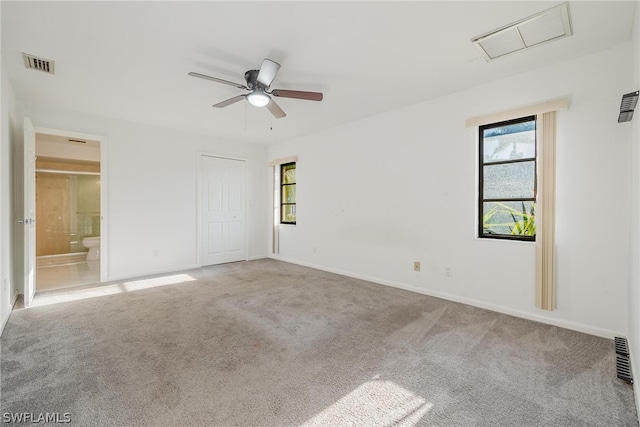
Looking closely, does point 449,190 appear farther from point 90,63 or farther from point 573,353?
point 90,63

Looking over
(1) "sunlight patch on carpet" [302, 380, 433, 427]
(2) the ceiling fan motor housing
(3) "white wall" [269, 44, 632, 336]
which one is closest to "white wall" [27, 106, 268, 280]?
(3) "white wall" [269, 44, 632, 336]

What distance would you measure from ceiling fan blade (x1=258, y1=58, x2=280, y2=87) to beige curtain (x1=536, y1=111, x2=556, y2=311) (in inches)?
102

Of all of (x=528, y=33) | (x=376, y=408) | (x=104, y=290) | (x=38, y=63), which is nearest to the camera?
(x=376, y=408)

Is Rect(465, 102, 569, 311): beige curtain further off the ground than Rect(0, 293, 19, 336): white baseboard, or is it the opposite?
Rect(465, 102, 569, 311): beige curtain

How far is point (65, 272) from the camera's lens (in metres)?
4.87

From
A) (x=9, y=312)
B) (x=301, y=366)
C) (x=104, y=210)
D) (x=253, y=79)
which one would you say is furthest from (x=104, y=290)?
(x=253, y=79)

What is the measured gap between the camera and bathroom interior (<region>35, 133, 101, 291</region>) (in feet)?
17.8

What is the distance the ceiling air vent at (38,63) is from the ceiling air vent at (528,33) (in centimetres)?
387

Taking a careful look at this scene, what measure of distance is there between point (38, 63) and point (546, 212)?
5.08m

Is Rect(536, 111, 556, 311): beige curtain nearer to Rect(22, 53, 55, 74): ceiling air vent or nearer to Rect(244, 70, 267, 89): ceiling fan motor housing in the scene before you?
Rect(244, 70, 267, 89): ceiling fan motor housing

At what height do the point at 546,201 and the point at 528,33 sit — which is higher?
the point at 528,33

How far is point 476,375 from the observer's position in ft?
6.15

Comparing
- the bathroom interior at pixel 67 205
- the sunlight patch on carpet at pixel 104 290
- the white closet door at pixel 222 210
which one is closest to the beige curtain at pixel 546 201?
the sunlight patch on carpet at pixel 104 290

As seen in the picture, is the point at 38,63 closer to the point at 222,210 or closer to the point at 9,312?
the point at 9,312
